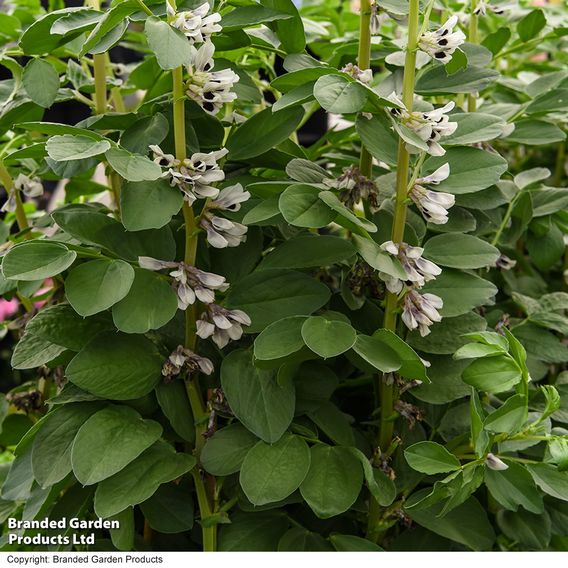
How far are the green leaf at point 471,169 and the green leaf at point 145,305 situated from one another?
0.62ft

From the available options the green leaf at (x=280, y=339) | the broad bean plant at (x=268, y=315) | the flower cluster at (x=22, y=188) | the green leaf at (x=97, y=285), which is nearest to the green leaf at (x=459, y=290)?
the broad bean plant at (x=268, y=315)

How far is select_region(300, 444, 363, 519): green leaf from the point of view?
0.43 m

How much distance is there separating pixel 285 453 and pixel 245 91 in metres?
0.25

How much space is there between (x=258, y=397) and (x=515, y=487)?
18 cm

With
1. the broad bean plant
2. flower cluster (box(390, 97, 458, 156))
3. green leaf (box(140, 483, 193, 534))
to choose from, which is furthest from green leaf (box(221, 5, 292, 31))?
green leaf (box(140, 483, 193, 534))

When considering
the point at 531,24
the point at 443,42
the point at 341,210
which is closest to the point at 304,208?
the point at 341,210

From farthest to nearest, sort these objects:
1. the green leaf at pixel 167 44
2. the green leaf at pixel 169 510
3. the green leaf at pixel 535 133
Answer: the green leaf at pixel 535 133, the green leaf at pixel 169 510, the green leaf at pixel 167 44

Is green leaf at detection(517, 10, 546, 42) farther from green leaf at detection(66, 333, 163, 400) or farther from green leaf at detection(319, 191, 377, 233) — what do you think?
green leaf at detection(66, 333, 163, 400)

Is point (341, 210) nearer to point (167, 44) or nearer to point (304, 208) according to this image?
point (304, 208)

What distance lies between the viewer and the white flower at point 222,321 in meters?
0.45

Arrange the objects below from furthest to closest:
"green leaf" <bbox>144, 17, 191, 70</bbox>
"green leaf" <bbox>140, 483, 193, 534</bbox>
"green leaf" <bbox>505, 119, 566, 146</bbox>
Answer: "green leaf" <bbox>505, 119, 566, 146</bbox>
"green leaf" <bbox>140, 483, 193, 534</bbox>
"green leaf" <bbox>144, 17, 191, 70</bbox>

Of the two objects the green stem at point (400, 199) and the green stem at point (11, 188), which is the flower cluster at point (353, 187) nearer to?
the green stem at point (400, 199)

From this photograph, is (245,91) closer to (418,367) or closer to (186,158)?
(186,158)

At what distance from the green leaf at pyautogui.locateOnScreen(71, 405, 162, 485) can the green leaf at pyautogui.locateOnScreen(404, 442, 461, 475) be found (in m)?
0.15
